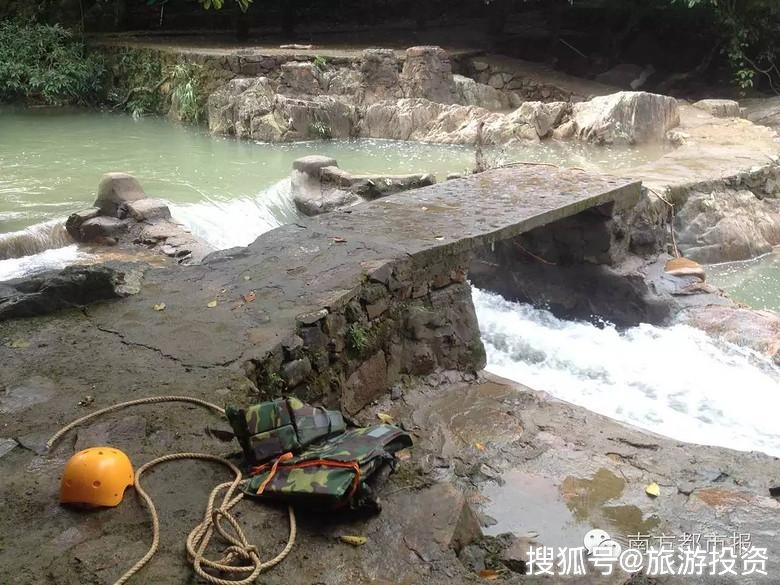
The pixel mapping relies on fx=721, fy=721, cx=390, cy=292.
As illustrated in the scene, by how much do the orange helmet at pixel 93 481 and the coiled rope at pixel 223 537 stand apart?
0.09 m

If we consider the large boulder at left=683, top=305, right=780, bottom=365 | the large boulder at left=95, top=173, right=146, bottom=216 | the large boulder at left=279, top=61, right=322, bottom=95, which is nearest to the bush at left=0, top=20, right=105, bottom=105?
the large boulder at left=279, top=61, right=322, bottom=95

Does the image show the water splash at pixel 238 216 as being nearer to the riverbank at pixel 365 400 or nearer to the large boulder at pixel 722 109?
the riverbank at pixel 365 400

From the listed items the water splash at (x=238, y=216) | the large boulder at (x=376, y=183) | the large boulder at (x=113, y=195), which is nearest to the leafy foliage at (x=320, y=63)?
the water splash at (x=238, y=216)

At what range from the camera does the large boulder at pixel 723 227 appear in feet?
26.6

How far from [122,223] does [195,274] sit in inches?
111

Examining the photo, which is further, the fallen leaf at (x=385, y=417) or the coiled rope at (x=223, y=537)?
the fallen leaf at (x=385, y=417)

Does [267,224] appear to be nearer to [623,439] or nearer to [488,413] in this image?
[488,413]

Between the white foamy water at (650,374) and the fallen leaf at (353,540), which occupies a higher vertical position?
the fallen leaf at (353,540)

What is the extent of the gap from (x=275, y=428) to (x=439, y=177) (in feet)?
22.4

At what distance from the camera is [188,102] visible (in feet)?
43.0

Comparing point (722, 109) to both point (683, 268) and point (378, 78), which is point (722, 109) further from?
point (683, 268)

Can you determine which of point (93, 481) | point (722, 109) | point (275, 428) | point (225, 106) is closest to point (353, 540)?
point (275, 428)

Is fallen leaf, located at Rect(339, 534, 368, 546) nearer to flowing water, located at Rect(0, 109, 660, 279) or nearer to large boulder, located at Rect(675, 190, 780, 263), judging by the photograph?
flowing water, located at Rect(0, 109, 660, 279)

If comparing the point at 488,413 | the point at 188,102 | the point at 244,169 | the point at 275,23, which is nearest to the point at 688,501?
the point at 488,413
